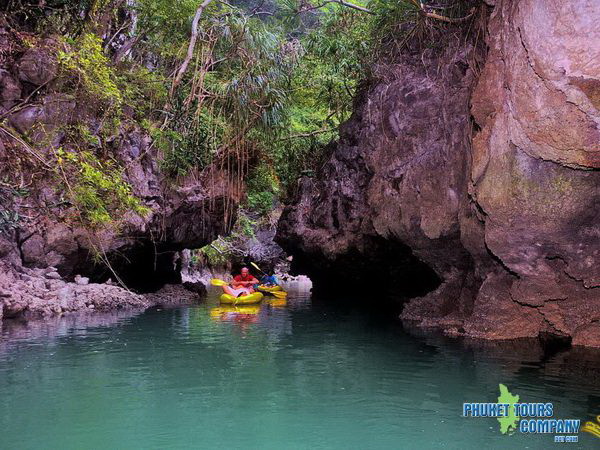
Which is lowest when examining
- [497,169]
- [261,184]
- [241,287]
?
[241,287]

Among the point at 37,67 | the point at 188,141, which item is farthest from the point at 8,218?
the point at 188,141

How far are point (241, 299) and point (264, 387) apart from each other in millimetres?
9359

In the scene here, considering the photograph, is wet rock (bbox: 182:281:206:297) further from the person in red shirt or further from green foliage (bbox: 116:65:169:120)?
green foliage (bbox: 116:65:169:120)

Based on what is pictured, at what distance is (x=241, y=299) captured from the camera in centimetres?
1523

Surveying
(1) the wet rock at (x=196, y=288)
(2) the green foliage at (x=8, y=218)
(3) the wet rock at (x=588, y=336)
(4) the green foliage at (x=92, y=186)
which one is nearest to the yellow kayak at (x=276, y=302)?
(1) the wet rock at (x=196, y=288)

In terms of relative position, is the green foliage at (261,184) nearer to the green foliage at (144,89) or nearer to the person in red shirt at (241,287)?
the person in red shirt at (241,287)

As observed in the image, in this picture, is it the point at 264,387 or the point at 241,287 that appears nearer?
the point at 264,387

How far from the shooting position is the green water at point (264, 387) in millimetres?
4434

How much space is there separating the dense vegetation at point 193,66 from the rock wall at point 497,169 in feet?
4.46

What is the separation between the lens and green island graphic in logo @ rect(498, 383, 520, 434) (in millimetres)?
4652

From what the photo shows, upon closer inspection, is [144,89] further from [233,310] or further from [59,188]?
[233,310]

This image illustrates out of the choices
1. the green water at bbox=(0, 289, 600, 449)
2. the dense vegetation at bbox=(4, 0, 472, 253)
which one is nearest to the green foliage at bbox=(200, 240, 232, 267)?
the dense vegetation at bbox=(4, 0, 472, 253)

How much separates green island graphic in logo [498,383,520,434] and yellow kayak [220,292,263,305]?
9826 millimetres

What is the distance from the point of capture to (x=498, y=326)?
962 centimetres
